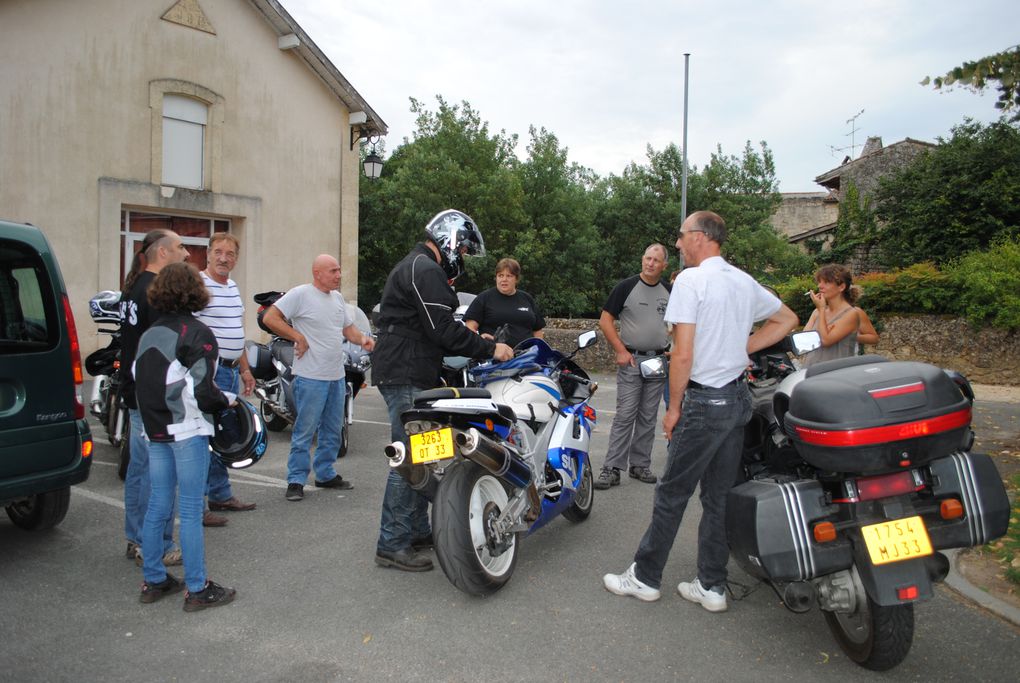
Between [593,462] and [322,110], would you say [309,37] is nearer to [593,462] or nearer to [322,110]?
[322,110]

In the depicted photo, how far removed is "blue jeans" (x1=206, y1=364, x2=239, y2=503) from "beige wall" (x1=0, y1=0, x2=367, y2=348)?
10.1 metres

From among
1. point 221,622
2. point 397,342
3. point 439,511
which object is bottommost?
point 221,622

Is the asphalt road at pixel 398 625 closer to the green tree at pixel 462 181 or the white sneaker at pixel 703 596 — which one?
the white sneaker at pixel 703 596

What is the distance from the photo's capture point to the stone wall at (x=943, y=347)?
1472 cm

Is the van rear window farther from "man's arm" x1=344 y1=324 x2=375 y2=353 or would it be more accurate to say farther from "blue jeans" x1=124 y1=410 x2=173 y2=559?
"man's arm" x1=344 y1=324 x2=375 y2=353

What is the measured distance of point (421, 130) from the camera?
96.1 ft

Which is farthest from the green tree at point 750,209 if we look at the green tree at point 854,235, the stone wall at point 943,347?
the stone wall at point 943,347

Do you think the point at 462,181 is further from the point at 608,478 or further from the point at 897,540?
the point at 897,540

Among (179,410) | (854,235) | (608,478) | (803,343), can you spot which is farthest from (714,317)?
(854,235)

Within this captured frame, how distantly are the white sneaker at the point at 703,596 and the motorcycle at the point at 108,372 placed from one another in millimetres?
4618

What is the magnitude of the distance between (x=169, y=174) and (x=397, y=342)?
13.1m

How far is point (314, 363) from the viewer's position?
6.09 meters

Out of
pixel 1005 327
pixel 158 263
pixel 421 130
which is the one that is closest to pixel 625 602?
pixel 158 263

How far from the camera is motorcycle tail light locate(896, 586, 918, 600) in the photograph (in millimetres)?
3000
